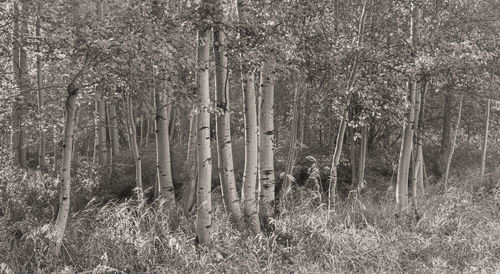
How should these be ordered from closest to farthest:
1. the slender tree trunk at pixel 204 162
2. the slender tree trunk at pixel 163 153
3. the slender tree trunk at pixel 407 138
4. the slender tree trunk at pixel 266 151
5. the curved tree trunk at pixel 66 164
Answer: the curved tree trunk at pixel 66 164
the slender tree trunk at pixel 204 162
the slender tree trunk at pixel 266 151
the slender tree trunk at pixel 163 153
the slender tree trunk at pixel 407 138

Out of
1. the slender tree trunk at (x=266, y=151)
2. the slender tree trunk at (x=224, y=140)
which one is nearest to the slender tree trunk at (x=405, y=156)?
the slender tree trunk at (x=266, y=151)

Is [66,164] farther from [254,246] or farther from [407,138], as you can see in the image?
[407,138]

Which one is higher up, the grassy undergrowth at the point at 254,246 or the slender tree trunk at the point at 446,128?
the slender tree trunk at the point at 446,128

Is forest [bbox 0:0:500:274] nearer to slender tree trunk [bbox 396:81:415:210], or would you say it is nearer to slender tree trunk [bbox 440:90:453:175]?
slender tree trunk [bbox 396:81:415:210]

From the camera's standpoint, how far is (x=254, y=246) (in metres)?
5.75

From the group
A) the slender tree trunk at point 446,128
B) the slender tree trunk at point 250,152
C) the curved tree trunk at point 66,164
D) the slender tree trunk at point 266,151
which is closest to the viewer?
the curved tree trunk at point 66,164

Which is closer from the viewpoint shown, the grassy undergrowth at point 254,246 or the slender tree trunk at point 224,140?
the grassy undergrowth at point 254,246

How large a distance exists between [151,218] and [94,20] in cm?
264

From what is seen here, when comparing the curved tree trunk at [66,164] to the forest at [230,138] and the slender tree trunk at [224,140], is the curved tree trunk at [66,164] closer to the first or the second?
the forest at [230,138]

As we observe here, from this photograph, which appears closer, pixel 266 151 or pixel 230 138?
pixel 230 138

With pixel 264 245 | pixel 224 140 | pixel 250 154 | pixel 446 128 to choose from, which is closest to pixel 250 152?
pixel 250 154

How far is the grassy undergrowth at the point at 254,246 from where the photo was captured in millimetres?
5188

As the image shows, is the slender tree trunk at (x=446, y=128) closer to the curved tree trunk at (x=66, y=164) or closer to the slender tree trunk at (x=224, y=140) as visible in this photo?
the slender tree trunk at (x=224, y=140)

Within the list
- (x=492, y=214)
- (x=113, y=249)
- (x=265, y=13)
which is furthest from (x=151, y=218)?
(x=492, y=214)
